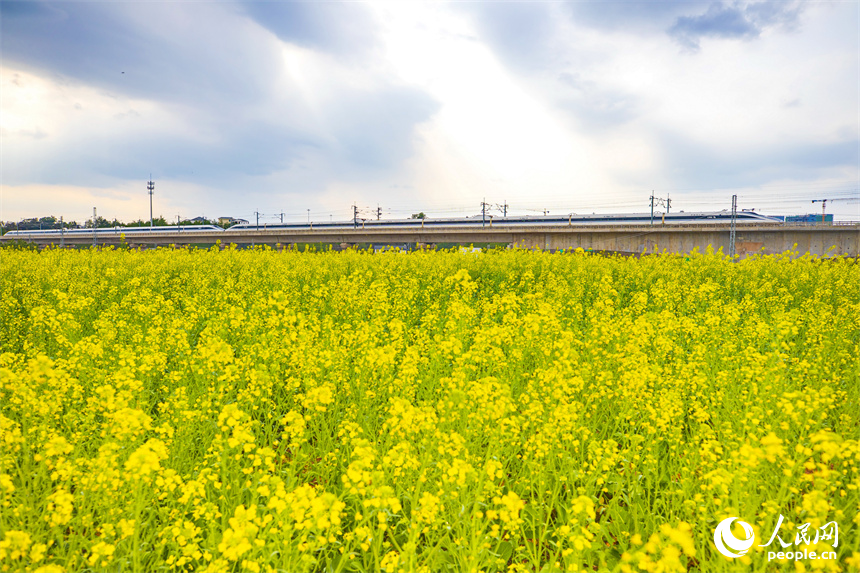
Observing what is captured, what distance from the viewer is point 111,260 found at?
15133 mm

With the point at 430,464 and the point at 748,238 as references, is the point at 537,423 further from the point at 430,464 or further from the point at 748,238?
the point at 748,238

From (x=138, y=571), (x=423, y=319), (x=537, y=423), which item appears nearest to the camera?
(x=138, y=571)

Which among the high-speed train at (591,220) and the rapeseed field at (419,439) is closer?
the rapeseed field at (419,439)

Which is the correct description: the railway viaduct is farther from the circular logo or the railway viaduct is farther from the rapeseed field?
the circular logo

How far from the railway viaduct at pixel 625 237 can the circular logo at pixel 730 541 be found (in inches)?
856

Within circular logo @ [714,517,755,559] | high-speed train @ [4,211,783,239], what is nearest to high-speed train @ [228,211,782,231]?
high-speed train @ [4,211,783,239]

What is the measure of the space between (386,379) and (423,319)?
2.66m

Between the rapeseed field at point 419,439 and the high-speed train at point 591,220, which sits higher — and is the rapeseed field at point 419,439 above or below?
below

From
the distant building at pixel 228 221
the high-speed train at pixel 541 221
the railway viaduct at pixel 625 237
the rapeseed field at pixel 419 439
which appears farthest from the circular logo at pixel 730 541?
the distant building at pixel 228 221

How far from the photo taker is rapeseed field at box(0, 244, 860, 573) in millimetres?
2914

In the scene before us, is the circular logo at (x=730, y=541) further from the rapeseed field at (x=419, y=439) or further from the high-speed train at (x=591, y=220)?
the high-speed train at (x=591, y=220)

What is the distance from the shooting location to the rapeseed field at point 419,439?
9.56ft

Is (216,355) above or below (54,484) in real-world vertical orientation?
above

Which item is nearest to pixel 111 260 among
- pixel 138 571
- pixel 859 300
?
pixel 138 571
